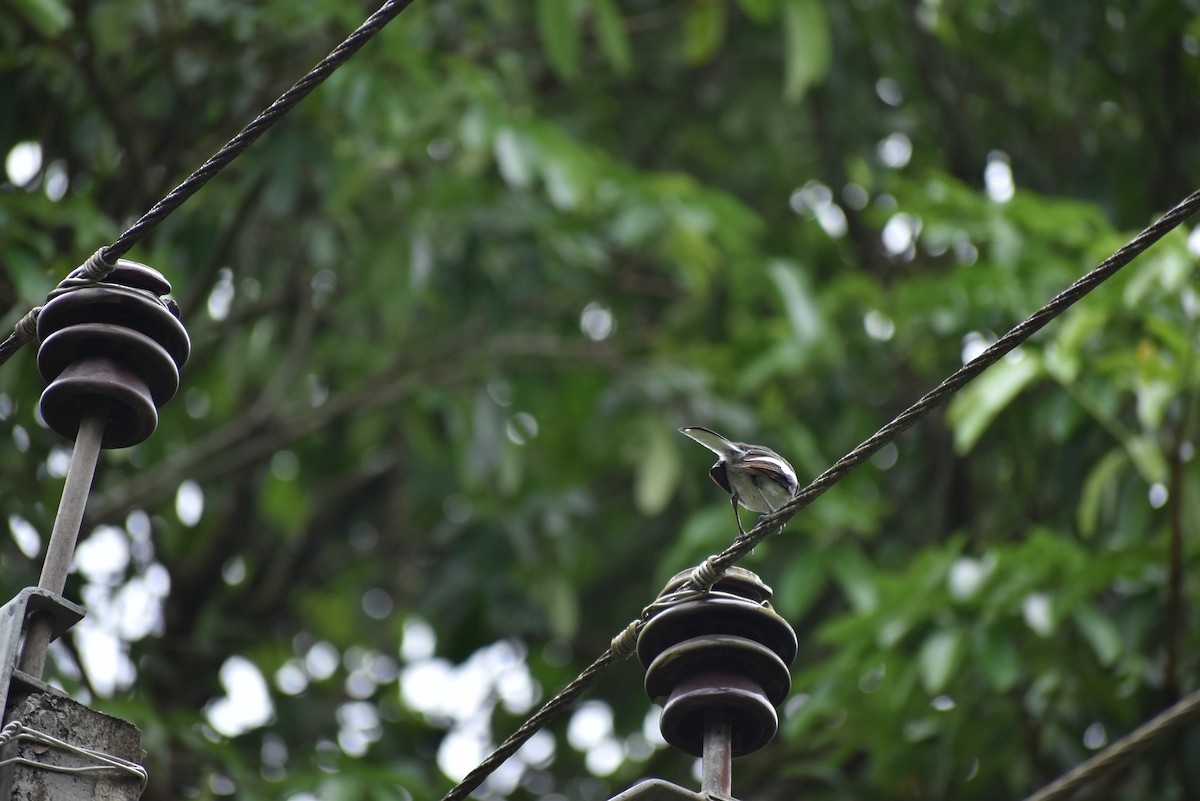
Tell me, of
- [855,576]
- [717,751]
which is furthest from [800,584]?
[717,751]

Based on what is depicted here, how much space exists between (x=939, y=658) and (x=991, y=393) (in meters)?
0.98

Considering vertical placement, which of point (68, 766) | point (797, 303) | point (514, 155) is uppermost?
point (514, 155)

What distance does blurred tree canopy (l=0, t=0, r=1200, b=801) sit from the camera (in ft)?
18.1

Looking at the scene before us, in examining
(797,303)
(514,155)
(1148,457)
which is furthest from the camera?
(797,303)

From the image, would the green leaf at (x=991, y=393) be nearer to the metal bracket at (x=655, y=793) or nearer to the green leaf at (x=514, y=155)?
the green leaf at (x=514, y=155)

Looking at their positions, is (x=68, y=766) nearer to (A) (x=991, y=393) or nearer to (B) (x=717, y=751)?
(B) (x=717, y=751)

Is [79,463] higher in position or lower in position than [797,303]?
lower

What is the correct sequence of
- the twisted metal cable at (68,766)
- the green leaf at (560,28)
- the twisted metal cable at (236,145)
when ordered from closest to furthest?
the twisted metal cable at (68,766), the twisted metal cable at (236,145), the green leaf at (560,28)

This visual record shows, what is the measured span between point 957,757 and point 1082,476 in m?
1.39

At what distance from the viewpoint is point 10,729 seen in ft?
8.21

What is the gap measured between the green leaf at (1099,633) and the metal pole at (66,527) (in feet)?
11.8

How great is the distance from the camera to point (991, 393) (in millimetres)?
5324

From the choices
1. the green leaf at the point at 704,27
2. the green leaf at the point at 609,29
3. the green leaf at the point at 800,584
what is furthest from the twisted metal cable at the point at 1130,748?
the green leaf at the point at 704,27

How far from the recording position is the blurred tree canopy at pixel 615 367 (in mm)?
5504
